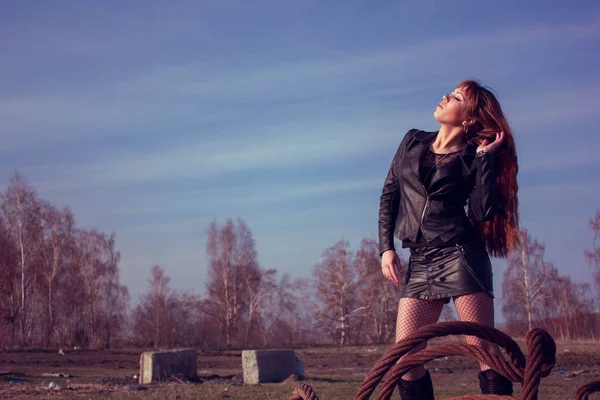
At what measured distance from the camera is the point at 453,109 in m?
3.99

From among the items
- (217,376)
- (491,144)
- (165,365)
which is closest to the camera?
(491,144)

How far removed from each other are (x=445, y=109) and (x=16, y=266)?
97.3 feet

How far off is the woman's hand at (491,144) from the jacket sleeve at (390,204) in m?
0.54

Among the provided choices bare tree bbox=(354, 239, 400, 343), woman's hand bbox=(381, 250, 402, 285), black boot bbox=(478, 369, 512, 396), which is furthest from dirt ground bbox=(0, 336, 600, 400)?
bare tree bbox=(354, 239, 400, 343)

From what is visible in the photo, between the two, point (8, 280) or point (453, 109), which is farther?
point (8, 280)

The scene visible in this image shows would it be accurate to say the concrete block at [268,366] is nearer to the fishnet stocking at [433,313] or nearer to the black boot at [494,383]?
the fishnet stocking at [433,313]

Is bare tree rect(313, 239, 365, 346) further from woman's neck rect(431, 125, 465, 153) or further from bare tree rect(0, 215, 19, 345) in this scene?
woman's neck rect(431, 125, 465, 153)

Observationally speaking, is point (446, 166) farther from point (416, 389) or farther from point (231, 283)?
point (231, 283)

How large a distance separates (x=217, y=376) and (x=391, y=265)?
7.71 meters

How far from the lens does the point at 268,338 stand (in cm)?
2973

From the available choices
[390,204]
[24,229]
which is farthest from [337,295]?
[390,204]

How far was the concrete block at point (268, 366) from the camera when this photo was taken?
32.8 ft

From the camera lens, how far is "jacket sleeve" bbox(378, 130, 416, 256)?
4203mm

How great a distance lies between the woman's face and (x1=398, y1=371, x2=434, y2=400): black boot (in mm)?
1456
